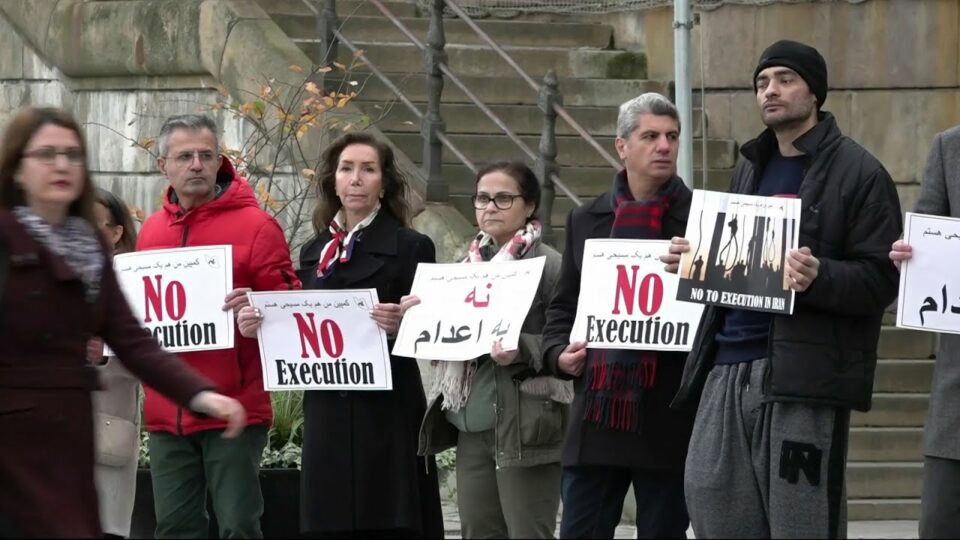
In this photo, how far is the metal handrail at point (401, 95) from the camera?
13055mm

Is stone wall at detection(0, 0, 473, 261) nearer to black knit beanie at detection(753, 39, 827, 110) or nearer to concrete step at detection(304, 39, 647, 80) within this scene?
concrete step at detection(304, 39, 647, 80)

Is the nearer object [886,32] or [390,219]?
[390,219]

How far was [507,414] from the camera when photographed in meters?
8.12

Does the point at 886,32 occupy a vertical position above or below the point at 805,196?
above

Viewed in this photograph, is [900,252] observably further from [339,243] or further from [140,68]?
[140,68]

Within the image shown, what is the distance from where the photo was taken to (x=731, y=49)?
1477 centimetres

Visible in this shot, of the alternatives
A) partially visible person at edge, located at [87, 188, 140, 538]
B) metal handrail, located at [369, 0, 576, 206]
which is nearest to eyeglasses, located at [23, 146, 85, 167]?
partially visible person at edge, located at [87, 188, 140, 538]

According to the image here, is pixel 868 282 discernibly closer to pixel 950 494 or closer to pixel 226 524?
pixel 950 494

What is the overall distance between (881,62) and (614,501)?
7216 millimetres

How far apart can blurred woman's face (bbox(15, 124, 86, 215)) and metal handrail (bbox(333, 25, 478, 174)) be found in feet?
21.7

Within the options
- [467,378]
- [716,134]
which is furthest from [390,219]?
[716,134]

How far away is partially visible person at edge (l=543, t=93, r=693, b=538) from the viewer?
7.77m

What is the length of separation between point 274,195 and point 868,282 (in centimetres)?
723

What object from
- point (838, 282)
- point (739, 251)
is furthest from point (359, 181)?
point (838, 282)
